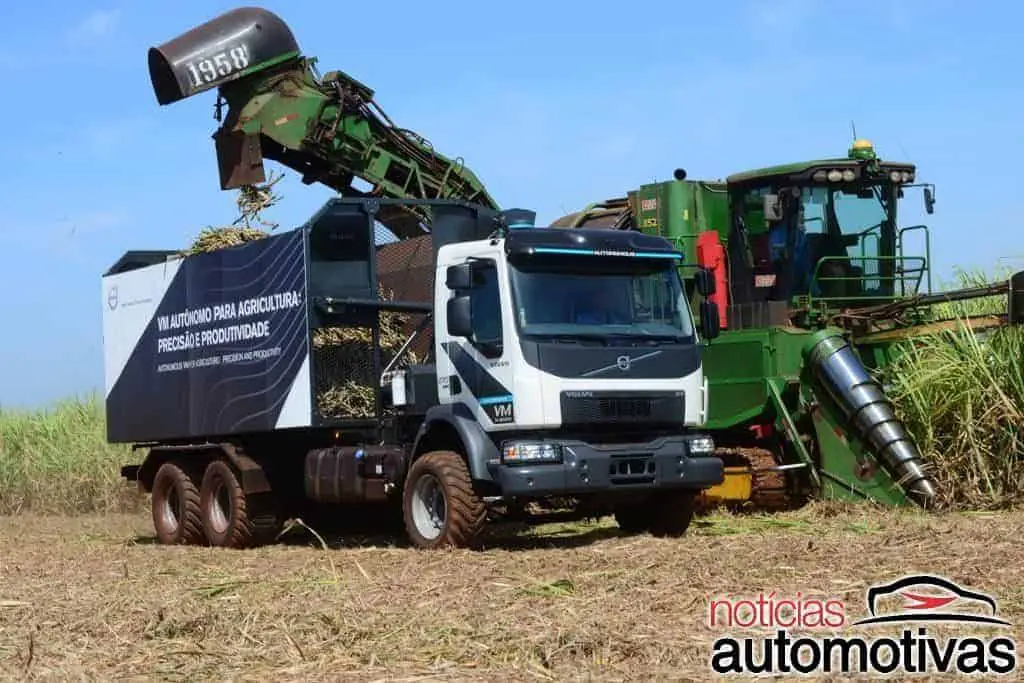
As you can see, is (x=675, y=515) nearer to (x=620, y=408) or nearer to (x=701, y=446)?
(x=701, y=446)

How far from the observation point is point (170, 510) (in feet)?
54.1

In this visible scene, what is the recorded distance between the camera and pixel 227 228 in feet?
52.9

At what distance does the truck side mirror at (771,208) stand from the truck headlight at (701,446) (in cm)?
393

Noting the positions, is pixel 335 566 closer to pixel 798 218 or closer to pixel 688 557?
pixel 688 557

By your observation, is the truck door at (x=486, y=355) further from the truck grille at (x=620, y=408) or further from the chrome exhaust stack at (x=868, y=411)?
the chrome exhaust stack at (x=868, y=411)

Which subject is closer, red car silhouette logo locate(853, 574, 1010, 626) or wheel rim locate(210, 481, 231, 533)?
red car silhouette logo locate(853, 574, 1010, 626)

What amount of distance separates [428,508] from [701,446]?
7.92 feet

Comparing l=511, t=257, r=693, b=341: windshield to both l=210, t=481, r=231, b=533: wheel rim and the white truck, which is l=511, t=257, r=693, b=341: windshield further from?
l=210, t=481, r=231, b=533: wheel rim

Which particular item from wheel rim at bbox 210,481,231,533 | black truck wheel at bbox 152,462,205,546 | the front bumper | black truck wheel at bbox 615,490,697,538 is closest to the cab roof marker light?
the front bumper

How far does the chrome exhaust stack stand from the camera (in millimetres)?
13539

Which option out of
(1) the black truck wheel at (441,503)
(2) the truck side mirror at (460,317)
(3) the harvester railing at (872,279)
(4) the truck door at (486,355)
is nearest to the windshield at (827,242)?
(3) the harvester railing at (872,279)

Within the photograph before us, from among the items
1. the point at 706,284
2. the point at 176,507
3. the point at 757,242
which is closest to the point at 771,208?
the point at 757,242

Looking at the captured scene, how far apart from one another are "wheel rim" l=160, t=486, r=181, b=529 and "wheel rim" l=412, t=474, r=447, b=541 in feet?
14.4

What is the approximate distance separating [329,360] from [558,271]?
276 cm
